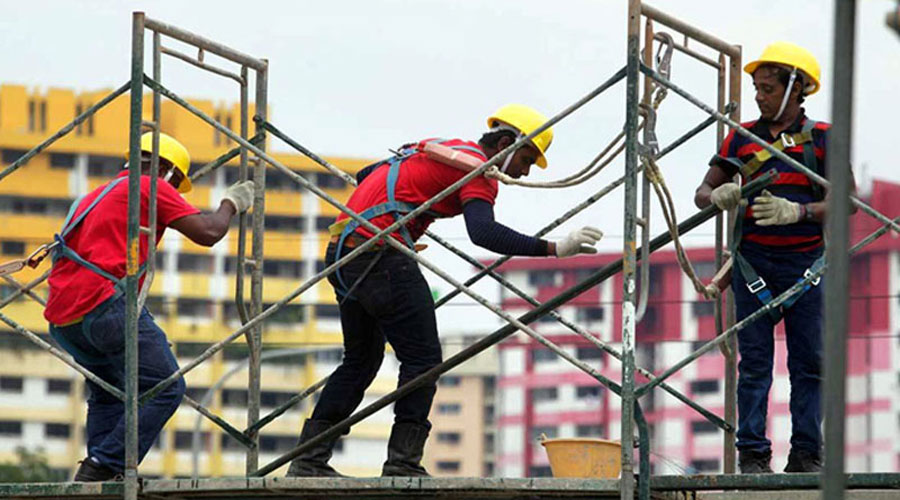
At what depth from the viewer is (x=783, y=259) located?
1045 centimetres

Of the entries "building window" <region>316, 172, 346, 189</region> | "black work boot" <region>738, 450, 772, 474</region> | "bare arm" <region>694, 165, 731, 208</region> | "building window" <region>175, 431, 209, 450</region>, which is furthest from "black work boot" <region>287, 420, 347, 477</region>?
"building window" <region>316, 172, 346, 189</region>

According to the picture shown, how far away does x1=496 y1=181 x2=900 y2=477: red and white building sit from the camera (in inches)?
5089

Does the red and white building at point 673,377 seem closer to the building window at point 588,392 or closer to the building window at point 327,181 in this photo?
the building window at point 588,392

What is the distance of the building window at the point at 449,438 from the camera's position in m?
145

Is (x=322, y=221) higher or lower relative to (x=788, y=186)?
higher

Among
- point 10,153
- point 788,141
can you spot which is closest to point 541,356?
point 10,153

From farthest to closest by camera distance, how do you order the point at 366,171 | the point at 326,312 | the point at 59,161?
the point at 326,312 → the point at 59,161 → the point at 366,171

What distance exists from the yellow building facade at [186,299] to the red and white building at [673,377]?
11.5 metres

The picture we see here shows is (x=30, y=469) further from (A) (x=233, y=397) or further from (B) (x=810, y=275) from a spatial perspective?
(B) (x=810, y=275)

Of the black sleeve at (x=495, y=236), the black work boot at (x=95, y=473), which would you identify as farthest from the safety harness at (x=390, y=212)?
the black work boot at (x=95, y=473)

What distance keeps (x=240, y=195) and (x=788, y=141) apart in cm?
299

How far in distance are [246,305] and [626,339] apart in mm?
3160

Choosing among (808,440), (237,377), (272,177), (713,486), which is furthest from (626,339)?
(272,177)

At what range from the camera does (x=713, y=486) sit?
9.67 meters
